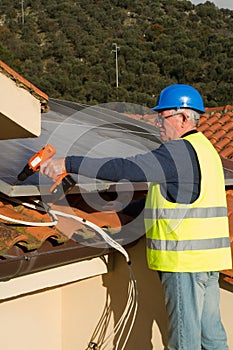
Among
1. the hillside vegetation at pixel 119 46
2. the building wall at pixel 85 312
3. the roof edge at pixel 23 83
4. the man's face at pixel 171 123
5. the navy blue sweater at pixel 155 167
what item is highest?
the hillside vegetation at pixel 119 46

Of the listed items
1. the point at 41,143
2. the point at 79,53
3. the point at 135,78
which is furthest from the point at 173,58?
the point at 41,143

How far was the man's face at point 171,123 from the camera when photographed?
3100mm

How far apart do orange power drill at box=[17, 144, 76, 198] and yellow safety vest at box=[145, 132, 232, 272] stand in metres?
0.50

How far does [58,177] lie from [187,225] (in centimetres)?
77

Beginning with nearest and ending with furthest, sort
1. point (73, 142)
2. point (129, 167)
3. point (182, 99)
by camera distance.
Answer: point (129, 167) < point (182, 99) < point (73, 142)

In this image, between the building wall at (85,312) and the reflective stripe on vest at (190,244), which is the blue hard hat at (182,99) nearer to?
the reflective stripe on vest at (190,244)

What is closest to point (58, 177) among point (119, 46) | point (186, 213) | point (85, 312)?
point (186, 213)

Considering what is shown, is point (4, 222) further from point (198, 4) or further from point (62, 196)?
point (198, 4)

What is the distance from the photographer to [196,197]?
2938mm

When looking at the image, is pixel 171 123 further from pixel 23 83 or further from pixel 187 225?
pixel 23 83

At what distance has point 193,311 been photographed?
115 inches

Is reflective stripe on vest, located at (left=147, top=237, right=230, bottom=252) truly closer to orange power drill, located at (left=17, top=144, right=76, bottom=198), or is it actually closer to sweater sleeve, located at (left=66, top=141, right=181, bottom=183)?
sweater sleeve, located at (left=66, top=141, right=181, bottom=183)

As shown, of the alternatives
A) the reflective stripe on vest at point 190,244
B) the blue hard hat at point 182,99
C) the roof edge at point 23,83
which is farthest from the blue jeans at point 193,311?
the roof edge at point 23,83

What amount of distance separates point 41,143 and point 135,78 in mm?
30215
